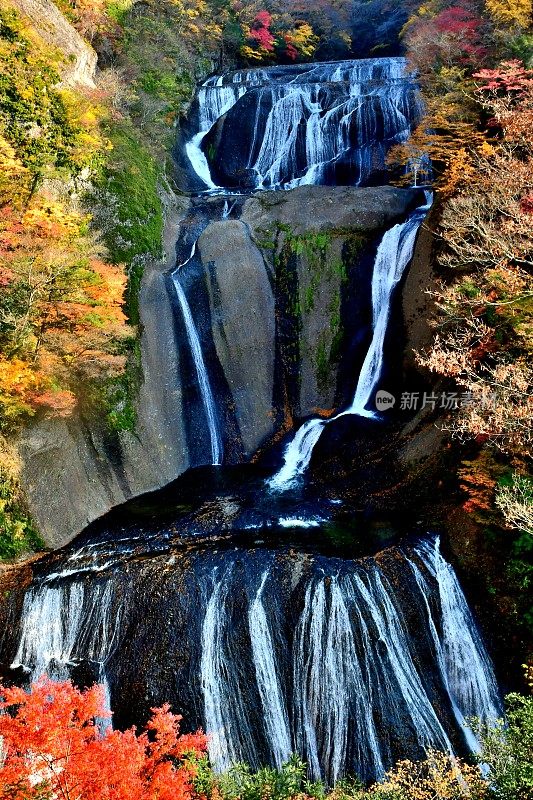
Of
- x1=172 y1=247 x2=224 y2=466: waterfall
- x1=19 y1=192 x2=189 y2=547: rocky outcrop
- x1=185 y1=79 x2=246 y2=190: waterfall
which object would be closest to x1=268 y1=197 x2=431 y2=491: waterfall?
x1=172 y1=247 x2=224 y2=466: waterfall

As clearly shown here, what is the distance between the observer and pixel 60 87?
13852 millimetres

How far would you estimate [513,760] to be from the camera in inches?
235

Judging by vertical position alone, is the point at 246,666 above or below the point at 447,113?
below

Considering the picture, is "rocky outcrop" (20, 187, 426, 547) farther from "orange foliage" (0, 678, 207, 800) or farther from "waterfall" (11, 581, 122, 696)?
"orange foliage" (0, 678, 207, 800)

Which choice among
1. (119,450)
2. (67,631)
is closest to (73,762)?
(67,631)

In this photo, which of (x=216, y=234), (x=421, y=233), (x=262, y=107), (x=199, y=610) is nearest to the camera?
(x=199, y=610)

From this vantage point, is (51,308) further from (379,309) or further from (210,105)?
(210,105)

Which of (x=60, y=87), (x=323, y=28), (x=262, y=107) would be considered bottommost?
(x=60, y=87)

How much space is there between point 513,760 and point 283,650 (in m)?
4.05

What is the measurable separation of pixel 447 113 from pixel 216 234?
784cm

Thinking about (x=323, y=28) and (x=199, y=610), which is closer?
(x=199, y=610)

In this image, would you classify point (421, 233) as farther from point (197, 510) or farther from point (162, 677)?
point (162, 677)

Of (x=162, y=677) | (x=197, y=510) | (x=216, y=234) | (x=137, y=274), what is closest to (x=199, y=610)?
(x=162, y=677)

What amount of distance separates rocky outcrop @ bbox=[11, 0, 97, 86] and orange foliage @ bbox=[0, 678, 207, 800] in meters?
15.7
